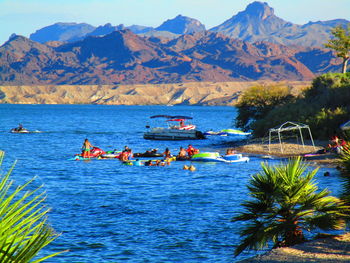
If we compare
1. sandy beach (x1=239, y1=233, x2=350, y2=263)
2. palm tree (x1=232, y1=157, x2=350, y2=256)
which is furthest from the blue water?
palm tree (x1=232, y1=157, x2=350, y2=256)

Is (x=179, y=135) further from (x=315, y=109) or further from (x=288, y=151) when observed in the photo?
(x=288, y=151)

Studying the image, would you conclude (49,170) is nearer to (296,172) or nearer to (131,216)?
(131,216)

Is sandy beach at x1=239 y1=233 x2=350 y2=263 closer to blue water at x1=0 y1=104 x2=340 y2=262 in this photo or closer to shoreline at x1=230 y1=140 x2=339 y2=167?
blue water at x1=0 y1=104 x2=340 y2=262

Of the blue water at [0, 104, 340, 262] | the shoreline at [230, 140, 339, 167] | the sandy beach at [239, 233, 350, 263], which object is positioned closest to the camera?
the sandy beach at [239, 233, 350, 263]

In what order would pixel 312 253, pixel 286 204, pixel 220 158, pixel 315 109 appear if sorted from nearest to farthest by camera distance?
pixel 286 204, pixel 312 253, pixel 220 158, pixel 315 109

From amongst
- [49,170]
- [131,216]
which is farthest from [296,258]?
[49,170]

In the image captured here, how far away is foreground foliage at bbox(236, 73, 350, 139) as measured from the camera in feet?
165

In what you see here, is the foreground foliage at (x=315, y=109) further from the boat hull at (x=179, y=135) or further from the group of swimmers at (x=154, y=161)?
the group of swimmers at (x=154, y=161)

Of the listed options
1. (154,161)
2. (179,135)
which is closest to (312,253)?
(154,161)

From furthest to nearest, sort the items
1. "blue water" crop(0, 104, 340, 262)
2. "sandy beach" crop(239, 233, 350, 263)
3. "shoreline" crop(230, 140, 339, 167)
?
"shoreline" crop(230, 140, 339, 167), "blue water" crop(0, 104, 340, 262), "sandy beach" crop(239, 233, 350, 263)

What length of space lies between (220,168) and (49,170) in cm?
1186

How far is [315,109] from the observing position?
5556cm

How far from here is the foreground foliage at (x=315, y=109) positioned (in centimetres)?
5022

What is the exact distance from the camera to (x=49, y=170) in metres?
38.8
